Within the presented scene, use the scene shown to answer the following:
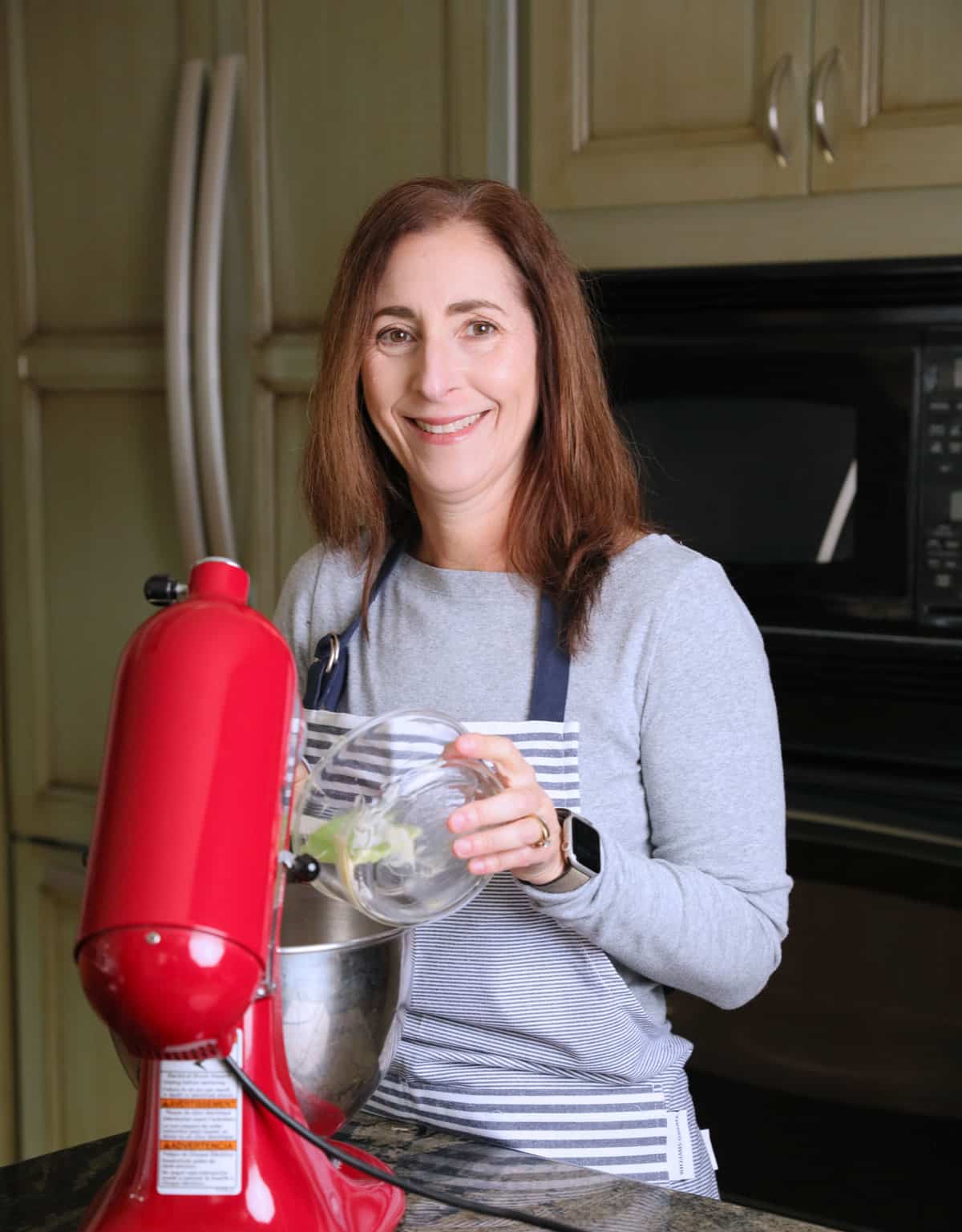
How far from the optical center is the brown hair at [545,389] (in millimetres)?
1148

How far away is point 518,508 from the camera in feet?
3.95

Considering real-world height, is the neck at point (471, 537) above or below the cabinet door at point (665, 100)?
below

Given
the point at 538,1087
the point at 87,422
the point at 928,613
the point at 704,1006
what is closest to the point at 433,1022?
the point at 538,1087

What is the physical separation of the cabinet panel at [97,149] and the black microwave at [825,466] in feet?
2.54

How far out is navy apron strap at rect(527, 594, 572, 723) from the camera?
1096 mm

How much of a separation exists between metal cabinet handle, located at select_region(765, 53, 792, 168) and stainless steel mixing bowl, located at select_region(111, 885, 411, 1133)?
1.04 m

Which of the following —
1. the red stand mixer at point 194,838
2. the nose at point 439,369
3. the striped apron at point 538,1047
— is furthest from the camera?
the nose at point 439,369

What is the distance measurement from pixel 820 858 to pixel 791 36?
87cm

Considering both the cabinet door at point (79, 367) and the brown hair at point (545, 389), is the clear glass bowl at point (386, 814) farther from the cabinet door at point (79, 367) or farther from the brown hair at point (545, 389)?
the cabinet door at point (79, 367)

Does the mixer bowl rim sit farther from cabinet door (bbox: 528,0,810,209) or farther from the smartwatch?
cabinet door (bbox: 528,0,810,209)

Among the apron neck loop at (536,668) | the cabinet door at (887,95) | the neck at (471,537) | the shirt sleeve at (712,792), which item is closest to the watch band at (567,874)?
the shirt sleeve at (712,792)

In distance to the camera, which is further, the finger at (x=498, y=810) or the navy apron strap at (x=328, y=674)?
the navy apron strap at (x=328, y=674)

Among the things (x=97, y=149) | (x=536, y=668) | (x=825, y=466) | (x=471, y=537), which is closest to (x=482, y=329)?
(x=471, y=537)

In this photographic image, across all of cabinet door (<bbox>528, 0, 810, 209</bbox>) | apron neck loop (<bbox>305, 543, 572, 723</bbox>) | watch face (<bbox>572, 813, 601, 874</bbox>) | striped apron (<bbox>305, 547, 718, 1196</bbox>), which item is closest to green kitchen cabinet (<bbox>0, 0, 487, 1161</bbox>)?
cabinet door (<bbox>528, 0, 810, 209</bbox>)
